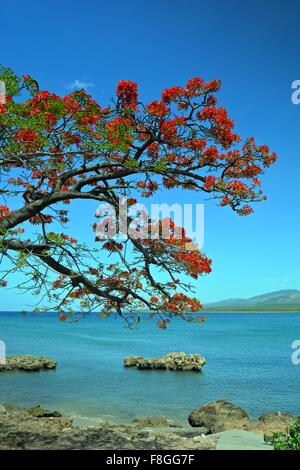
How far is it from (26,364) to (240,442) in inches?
1434

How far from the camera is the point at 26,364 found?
146ft

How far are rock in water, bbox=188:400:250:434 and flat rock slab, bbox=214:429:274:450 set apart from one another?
24.0 ft

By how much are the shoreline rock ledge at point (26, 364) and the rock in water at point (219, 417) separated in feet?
84.5

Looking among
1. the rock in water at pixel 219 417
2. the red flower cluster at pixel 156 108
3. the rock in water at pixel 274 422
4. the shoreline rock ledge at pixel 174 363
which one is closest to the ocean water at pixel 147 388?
the shoreline rock ledge at pixel 174 363

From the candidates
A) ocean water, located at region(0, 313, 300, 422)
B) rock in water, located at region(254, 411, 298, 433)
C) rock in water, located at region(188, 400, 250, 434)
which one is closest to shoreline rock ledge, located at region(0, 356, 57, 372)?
ocean water, located at region(0, 313, 300, 422)

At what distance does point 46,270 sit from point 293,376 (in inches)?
1383

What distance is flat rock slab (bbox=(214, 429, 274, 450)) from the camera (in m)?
10.0

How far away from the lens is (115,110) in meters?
11.7

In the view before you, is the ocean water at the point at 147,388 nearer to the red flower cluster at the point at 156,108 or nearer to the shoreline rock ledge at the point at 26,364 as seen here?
the shoreline rock ledge at the point at 26,364

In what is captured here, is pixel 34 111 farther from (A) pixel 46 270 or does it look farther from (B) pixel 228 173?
(B) pixel 228 173

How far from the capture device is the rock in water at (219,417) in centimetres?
1944

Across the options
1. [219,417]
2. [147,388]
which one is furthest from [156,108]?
[147,388]
